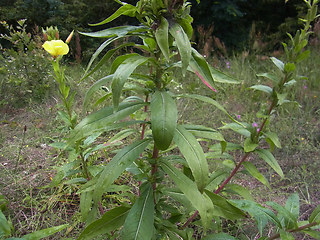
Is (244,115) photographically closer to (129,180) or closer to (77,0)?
(129,180)

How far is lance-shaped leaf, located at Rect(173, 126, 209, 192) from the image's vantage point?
2.97 ft

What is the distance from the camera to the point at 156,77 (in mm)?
1126

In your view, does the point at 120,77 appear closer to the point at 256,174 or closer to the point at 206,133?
the point at 206,133

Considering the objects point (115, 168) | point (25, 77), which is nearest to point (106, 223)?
point (115, 168)

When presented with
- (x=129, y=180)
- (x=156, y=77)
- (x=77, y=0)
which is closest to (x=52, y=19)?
(x=77, y=0)

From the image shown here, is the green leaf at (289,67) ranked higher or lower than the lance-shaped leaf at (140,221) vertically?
higher

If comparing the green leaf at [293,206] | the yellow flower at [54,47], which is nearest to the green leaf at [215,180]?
the green leaf at [293,206]

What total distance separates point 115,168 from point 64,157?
195cm

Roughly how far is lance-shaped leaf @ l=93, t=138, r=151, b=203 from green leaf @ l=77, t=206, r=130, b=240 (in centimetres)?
24

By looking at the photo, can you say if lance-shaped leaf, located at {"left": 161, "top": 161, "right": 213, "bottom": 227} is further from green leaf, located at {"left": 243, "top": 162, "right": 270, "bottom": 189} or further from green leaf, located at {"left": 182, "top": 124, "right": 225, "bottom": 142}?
green leaf, located at {"left": 243, "top": 162, "right": 270, "bottom": 189}

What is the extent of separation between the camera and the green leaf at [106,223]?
1135mm

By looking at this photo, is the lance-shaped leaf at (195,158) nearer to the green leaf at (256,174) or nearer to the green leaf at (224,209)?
the green leaf at (224,209)

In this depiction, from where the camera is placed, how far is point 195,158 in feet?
3.03

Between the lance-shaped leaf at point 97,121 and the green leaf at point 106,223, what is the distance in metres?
0.41
